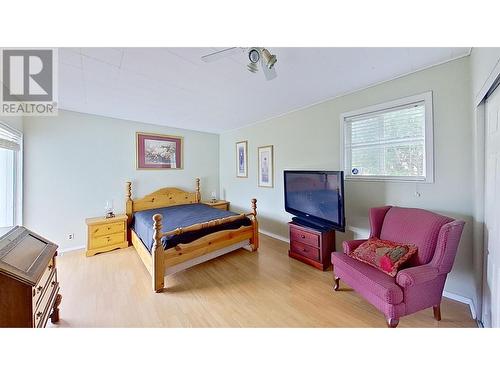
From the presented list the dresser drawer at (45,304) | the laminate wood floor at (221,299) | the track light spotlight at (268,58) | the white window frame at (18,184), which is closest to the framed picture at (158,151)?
the white window frame at (18,184)

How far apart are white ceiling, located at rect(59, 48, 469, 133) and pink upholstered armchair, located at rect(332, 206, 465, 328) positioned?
59.1 inches

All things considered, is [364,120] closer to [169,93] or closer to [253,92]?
[253,92]

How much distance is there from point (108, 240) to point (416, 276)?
3933 mm

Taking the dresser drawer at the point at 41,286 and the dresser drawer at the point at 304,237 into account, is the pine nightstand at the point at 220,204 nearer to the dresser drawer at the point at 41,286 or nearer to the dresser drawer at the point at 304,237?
the dresser drawer at the point at 304,237

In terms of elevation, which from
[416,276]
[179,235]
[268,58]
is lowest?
[416,276]

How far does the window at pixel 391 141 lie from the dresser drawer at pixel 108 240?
3.73 metres

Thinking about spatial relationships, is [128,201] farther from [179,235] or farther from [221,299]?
[221,299]

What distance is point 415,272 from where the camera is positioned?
56.3 inches

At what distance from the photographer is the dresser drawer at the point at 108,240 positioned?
2973 millimetres

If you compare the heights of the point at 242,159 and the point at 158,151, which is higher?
the point at 158,151

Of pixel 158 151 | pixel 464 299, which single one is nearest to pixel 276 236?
pixel 464 299

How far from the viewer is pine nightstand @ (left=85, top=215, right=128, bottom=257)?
116 inches
